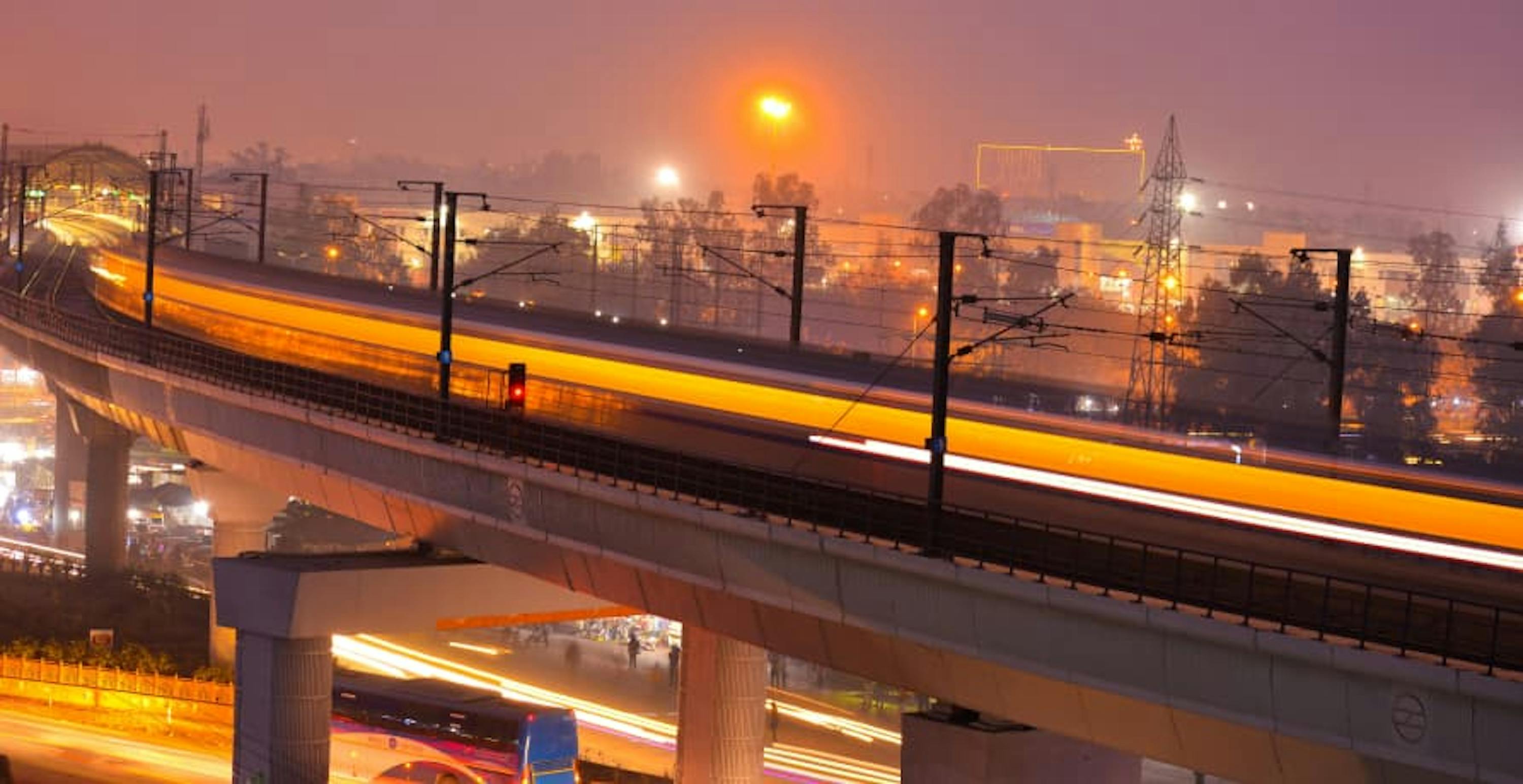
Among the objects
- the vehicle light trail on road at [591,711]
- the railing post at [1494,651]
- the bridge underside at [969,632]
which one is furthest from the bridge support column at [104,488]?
the railing post at [1494,651]

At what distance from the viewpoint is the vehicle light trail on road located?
1636 inches

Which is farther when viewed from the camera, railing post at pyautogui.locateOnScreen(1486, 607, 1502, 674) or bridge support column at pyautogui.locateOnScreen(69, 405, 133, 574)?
bridge support column at pyautogui.locateOnScreen(69, 405, 133, 574)

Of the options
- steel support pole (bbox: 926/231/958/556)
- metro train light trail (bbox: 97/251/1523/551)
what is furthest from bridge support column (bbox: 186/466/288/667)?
steel support pole (bbox: 926/231/958/556)

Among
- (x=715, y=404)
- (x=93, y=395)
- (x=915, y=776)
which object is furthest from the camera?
(x=93, y=395)

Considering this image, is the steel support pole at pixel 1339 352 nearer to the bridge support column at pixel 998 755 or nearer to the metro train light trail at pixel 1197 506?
the metro train light trail at pixel 1197 506

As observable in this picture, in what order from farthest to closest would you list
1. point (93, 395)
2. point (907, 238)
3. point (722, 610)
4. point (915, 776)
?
point (907, 238) < point (93, 395) < point (722, 610) < point (915, 776)

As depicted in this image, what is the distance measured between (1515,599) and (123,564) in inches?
2172

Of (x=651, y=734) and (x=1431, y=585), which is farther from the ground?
(x=1431, y=585)

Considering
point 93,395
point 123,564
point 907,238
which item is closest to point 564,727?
→ point 93,395

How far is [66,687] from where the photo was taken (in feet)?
153

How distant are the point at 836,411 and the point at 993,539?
36.8ft

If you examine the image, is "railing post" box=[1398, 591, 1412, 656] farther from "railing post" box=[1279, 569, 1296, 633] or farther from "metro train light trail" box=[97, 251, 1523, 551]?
"metro train light trail" box=[97, 251, 1523, 551]

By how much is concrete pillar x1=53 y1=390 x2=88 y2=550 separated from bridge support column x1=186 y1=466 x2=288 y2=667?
4746cm

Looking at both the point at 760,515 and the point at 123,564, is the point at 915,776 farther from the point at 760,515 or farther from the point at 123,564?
the point at 123,564
